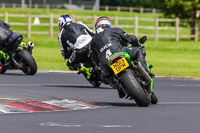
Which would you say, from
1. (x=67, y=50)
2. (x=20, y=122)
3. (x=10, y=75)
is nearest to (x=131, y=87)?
(x=20, y=122)

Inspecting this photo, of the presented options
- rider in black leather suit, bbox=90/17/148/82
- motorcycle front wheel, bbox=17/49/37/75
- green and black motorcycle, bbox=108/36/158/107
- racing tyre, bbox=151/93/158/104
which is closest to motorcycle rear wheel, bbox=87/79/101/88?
motorcycle front wheel, bbox=17/49/37/75

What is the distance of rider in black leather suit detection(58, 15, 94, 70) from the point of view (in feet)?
53.4

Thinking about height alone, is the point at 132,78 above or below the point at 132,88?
above

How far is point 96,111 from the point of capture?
37.4 feet

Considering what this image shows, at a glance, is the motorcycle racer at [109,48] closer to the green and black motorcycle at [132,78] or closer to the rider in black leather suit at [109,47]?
the rider in black leather suit at [109,47]

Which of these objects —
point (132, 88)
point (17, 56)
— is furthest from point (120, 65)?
point (17, 56)

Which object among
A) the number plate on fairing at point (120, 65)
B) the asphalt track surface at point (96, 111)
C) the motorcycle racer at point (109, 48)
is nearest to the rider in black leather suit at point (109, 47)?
the motorcycle racer at point (109, 48)

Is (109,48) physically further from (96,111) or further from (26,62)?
(26,62)

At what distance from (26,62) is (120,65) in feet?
25.1

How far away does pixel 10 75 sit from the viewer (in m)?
19.7

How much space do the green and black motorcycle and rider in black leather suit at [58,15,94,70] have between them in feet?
13.5

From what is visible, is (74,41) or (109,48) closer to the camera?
(109,48)

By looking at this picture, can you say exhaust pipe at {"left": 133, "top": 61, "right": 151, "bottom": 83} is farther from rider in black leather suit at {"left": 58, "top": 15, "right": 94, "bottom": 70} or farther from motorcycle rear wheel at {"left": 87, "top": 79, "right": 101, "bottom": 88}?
motorcycle rear wheel at {"left": 87, "top": 79, "right": 101, "bottom": 88}

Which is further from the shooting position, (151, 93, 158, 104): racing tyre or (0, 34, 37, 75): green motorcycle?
(0, 34, 37, 75): green motorcycle
